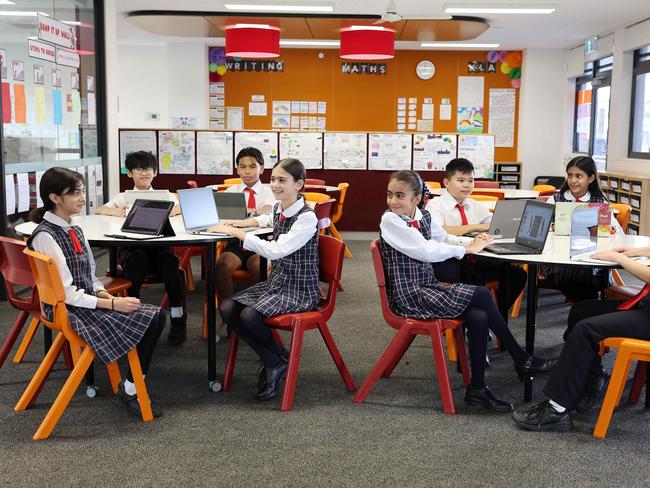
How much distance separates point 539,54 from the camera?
39.9ft

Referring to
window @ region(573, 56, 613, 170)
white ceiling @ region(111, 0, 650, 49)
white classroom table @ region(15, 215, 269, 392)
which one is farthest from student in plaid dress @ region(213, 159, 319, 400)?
window @ region(573, 56, 613, 170)

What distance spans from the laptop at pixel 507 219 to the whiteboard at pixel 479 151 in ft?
16.1

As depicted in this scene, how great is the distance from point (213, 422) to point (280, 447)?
0.39 metres

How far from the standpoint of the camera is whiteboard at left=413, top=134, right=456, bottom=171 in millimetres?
8633

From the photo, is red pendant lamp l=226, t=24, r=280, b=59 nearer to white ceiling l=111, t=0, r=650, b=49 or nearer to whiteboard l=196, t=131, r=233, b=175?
white ceiling l=111, t=0, r=650, b=49

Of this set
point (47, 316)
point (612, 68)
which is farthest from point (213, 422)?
point (612, 68)

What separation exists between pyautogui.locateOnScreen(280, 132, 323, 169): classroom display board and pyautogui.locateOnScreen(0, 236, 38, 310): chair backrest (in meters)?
5.47

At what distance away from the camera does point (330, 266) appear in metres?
3.40

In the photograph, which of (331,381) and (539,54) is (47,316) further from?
(539,54)

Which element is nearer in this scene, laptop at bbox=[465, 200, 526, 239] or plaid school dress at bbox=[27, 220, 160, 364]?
plaid school dress at bbox=[27, 220, 160, 364]

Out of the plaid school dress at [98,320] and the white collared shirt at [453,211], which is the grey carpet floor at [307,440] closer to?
the plaid school dress at [98,320]

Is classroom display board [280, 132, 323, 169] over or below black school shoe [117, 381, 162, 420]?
over

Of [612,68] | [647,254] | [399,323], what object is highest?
[612,68]

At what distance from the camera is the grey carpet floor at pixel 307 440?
8.62 ft
